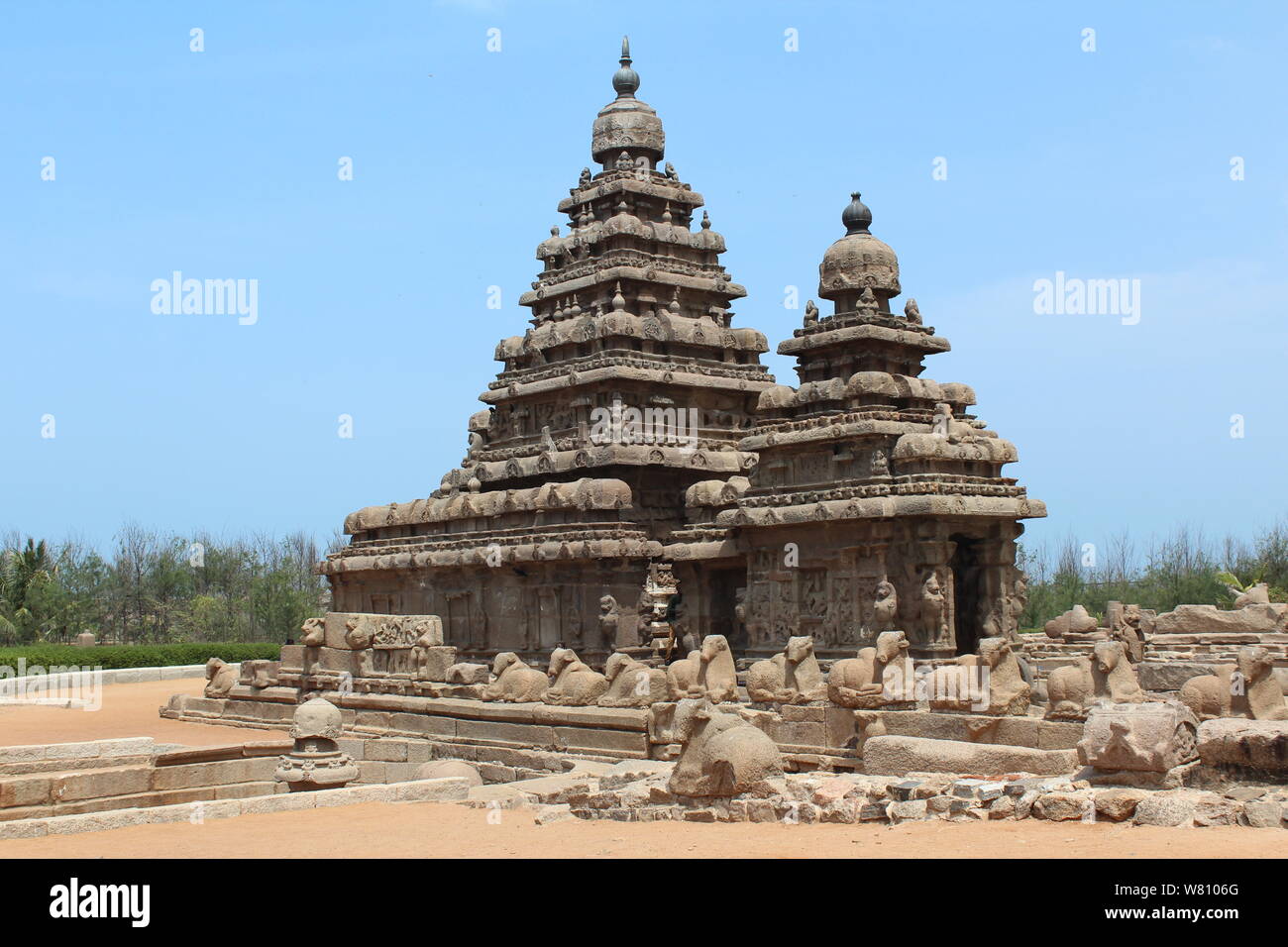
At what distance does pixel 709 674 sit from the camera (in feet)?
64.4

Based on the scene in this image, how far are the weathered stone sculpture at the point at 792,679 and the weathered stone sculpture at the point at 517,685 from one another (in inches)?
145

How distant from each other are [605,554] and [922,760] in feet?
45.4

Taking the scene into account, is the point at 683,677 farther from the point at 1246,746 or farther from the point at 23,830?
the point at 1246,746

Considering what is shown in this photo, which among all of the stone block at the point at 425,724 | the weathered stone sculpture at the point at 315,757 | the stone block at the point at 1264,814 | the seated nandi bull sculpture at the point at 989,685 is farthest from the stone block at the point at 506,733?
the stone block at the point at 1264,814

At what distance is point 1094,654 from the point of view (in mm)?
14969

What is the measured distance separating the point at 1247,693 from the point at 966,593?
11.4m

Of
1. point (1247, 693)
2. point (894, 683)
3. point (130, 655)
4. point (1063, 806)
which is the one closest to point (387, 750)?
point (894, 683)

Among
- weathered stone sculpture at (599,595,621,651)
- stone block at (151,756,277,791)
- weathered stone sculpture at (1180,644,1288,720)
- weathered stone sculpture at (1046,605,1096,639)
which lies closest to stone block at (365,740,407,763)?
stone block at (151,756,277,791)

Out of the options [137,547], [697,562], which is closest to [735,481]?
[697,562]

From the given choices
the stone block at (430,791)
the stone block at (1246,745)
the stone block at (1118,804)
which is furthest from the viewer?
the stone block at (430,791)

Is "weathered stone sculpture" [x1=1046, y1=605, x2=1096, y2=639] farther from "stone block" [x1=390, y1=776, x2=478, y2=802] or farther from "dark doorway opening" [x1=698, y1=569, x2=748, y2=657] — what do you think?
"stone block" [x1=390, y1=776, x2=478, y2=802]

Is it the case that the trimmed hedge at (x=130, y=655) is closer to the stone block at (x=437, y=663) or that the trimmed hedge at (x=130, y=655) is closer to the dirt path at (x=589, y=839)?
the stone block at (x=437, y=663)

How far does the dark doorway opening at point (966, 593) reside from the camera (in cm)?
2494

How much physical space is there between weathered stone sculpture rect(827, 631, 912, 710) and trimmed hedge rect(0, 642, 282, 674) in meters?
22.3
